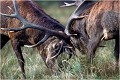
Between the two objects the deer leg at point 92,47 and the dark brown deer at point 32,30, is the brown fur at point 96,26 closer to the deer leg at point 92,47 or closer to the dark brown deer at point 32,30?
the deer leg at point 92,47

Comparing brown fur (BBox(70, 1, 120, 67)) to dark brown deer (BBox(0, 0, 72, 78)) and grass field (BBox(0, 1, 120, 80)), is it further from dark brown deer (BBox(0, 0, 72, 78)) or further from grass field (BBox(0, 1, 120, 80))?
dark brown deer (BBox(0, 0, 72, 78))

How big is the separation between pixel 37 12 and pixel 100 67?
175 centimetres

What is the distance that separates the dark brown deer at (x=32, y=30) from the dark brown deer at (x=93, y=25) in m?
0.28

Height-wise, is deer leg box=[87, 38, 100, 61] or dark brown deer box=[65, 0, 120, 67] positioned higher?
dark brown deer box=[65, 0, 120, 67]

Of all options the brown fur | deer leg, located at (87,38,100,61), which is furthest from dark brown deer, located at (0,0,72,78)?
deer leg, located at (87,38,100,61)

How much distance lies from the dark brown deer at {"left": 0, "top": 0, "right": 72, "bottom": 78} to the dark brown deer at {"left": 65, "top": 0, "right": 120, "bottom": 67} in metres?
0.28

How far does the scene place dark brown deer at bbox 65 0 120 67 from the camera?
25.6 feet

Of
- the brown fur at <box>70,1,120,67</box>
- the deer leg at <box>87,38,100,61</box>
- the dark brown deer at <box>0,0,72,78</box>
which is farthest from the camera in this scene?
the dark brown deer at <box>0,0,72,78</box>

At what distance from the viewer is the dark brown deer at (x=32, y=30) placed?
29.0 ft

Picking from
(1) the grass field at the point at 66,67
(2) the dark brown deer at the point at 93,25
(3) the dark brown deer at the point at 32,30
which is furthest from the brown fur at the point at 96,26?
(3) the dark brown deer at the point at 32,30

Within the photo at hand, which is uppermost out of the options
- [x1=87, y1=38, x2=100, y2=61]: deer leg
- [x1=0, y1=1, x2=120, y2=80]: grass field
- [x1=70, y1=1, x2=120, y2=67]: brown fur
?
[x1=70, y1=1, x2=120, y2=67]: brown fur

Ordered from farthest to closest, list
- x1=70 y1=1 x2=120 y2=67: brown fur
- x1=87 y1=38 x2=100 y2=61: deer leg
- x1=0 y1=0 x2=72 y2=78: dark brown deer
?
x1=0 y1=0 x2=72 y2=78: dark brown deer
x1=87 y1=38 x2=100 y2=61: deer leg
x1=70 y1=1 x2=120 y2=67: brown fur

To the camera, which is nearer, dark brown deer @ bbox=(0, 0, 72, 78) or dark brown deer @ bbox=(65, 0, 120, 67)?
dark brown deer @ bbox=(65, 0, 120, 67)

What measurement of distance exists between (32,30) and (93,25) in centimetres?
152
